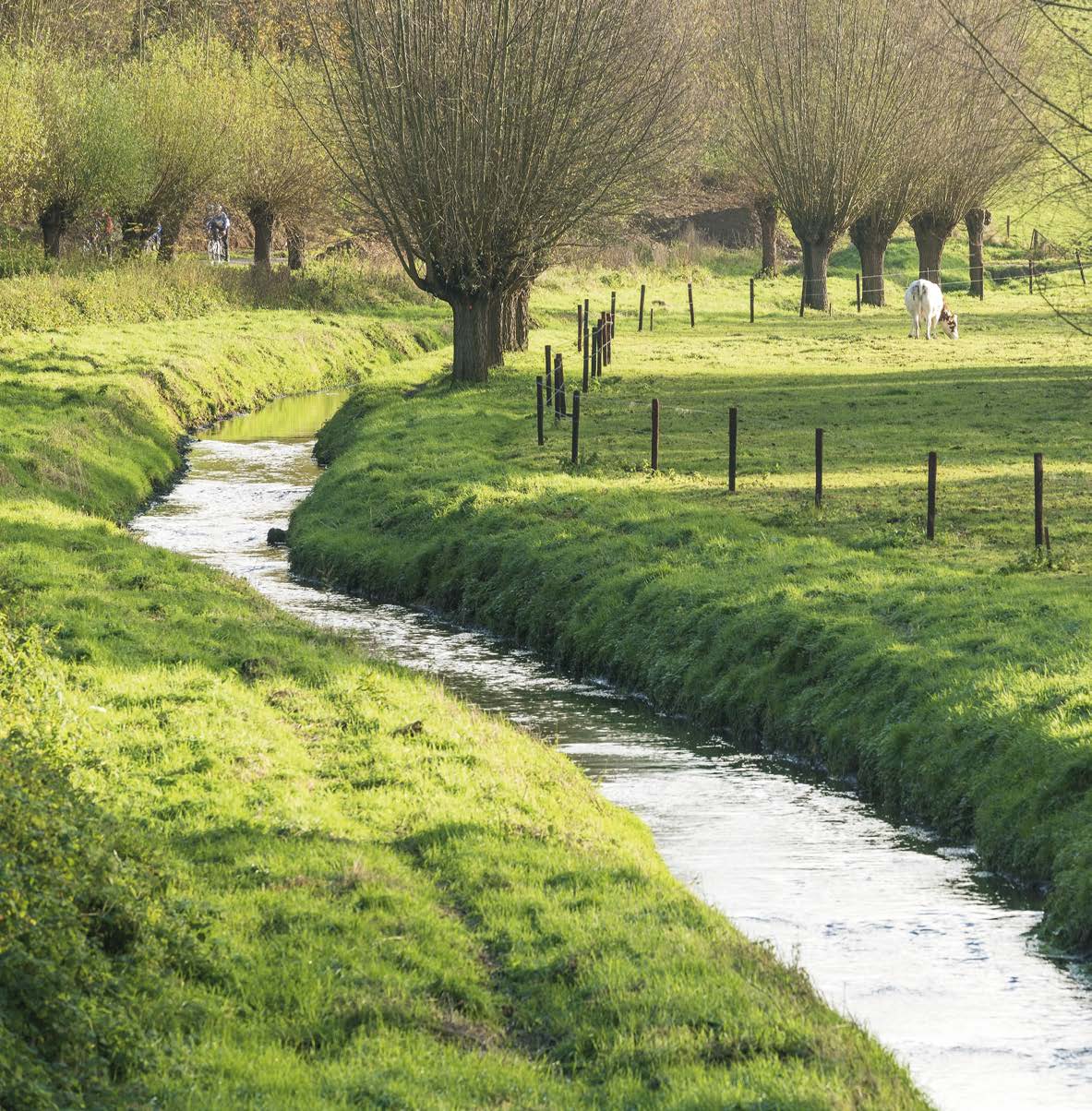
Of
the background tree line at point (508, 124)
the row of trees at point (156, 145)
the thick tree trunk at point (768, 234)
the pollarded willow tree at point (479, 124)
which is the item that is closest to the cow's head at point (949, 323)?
the background tree line at point (508, 124)

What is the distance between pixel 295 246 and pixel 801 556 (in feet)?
166

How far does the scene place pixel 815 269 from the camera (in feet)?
220

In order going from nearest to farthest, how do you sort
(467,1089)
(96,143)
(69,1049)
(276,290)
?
1. (69,1049)
2. (467,1089)
3. (96,143)
4. (276,290)

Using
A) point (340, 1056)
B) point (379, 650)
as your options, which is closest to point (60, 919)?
point (340, 1056)

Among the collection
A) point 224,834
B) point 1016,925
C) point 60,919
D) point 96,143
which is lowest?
point 1016,925

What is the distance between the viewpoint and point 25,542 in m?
24.1

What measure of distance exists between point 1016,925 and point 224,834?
6448 mm

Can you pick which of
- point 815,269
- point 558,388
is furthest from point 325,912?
point 815,269

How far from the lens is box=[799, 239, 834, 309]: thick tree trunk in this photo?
66.0 m

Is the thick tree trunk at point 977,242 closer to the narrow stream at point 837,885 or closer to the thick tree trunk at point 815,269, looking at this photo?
the thick tree trunk at point 815,269

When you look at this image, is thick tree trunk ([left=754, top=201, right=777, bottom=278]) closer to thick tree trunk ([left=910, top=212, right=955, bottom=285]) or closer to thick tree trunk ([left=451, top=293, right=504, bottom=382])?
thick tree trunk ([left=910, top=212, right=955, bottom=285])

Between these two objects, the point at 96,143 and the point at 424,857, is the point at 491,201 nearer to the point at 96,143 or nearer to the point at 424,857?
the point at 96,143

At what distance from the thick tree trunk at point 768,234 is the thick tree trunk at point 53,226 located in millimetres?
37840

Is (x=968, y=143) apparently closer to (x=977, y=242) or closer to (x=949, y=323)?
(x=977, y=242)
